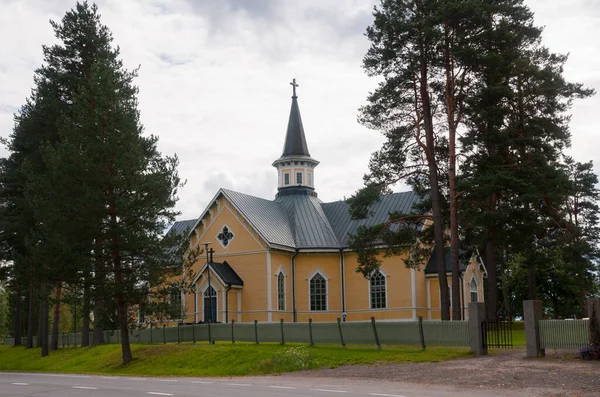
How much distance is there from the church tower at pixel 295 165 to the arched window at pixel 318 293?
24.0 feet

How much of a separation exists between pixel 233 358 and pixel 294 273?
17311mm

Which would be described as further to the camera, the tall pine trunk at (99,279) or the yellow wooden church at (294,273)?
the yellow wooden church at (294,273)

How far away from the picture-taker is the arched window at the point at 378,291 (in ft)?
133

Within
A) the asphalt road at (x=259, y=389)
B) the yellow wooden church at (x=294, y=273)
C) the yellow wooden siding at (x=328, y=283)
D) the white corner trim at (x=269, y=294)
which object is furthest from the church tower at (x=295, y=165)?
the asphalt road at (x=259, y=389)

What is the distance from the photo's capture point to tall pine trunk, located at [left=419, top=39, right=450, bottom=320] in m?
26.5

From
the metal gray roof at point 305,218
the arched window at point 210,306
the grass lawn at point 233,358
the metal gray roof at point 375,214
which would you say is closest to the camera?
the grass lawn at point 233,358

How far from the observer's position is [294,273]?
41.8 metres

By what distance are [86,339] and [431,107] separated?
22434 mm

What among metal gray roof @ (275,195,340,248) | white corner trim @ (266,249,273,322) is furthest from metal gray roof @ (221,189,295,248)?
white corner trim @ (266,249,273,322)

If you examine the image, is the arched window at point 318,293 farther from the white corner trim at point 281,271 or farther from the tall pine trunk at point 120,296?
the tall pine trunk at point 120,296

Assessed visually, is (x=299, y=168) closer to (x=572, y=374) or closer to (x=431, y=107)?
(x=431, y=107)

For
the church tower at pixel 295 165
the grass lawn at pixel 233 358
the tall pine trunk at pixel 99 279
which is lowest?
the grass lawn at pixel 233 358

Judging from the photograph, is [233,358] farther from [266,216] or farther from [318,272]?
[266,216]

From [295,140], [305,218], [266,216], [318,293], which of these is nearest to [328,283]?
[318,293]
